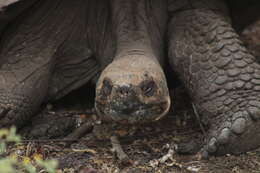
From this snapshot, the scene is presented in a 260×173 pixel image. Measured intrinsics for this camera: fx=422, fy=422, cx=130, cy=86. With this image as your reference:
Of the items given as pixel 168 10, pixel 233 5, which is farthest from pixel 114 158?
pixel 233 5

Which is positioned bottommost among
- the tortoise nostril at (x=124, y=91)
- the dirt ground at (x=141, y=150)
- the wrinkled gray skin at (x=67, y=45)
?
the dirt ground at (x=141, y=150)

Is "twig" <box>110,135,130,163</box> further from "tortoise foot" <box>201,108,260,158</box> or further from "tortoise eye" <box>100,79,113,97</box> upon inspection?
"tortoise foot" <box>201,108,260,158</box>

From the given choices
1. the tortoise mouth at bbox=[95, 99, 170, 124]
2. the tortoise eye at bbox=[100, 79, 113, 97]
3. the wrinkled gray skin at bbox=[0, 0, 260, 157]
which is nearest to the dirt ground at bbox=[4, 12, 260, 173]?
the wrinkled gray skin at bbox=[0, 0, 260, 157]

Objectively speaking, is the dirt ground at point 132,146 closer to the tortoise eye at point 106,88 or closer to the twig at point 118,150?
the twig at point 118,150

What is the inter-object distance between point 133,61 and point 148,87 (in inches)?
10.9

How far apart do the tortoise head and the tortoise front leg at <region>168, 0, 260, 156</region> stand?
14.6 inches

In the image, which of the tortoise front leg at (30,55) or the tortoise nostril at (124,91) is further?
the tortoise front leg at (30,55)

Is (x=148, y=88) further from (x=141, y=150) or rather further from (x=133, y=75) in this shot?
(x=141, y=150)

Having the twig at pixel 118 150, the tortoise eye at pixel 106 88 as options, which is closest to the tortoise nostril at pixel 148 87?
the tortoise eye at pixel 106 88

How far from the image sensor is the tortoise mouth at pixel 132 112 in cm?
240

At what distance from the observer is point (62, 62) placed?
3.48 m

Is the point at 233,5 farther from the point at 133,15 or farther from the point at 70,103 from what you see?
the point at 70,103

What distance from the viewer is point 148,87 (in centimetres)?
248

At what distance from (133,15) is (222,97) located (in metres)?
0.94
